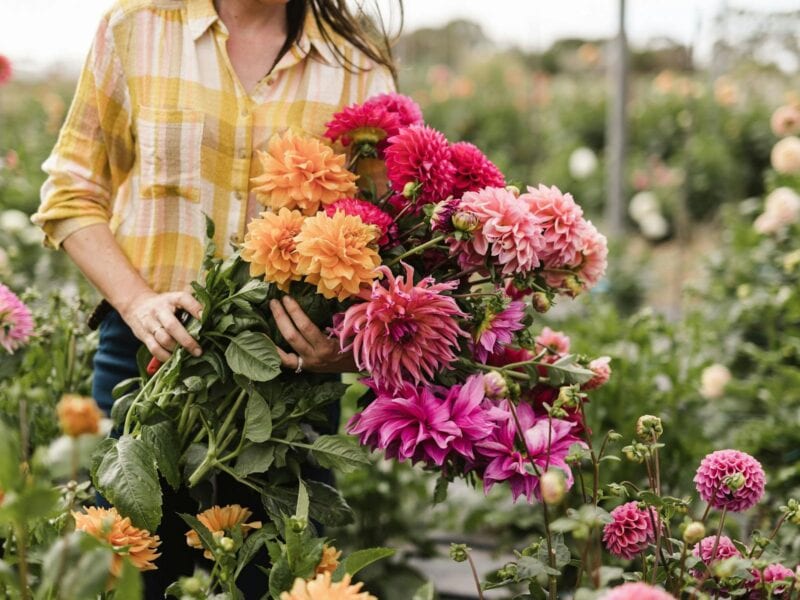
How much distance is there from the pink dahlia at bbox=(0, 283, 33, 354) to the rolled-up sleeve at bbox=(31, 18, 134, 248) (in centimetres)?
13

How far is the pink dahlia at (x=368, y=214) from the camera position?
1.35 m

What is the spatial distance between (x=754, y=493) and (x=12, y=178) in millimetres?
3102

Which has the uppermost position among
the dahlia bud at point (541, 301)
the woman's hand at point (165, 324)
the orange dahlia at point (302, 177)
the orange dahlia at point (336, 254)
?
the orange dahlia at point (302, 177)

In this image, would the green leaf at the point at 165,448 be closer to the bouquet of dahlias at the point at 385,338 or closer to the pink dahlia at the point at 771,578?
the bouquet of dahlias at the point at 385,338

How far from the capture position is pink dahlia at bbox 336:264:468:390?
126cm

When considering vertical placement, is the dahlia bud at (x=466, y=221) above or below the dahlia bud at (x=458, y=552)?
above

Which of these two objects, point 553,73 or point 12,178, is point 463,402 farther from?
point 553,73

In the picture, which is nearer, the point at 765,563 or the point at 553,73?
the point at 765,563

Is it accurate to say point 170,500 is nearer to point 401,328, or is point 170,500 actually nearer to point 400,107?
point 401,328

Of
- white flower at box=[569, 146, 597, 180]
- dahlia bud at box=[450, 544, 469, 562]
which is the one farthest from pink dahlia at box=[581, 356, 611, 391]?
white flower at box=[569, 146, 597, 180]

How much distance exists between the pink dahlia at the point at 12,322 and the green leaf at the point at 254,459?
59 cm

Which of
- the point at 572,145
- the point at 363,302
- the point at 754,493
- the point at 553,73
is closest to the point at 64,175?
the point at 363,302

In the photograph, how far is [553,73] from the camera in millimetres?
15109

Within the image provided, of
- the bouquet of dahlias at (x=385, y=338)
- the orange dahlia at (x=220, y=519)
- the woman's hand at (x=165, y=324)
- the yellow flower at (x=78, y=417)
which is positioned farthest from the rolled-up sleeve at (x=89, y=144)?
the yellow flower at (x=78, y=417)
